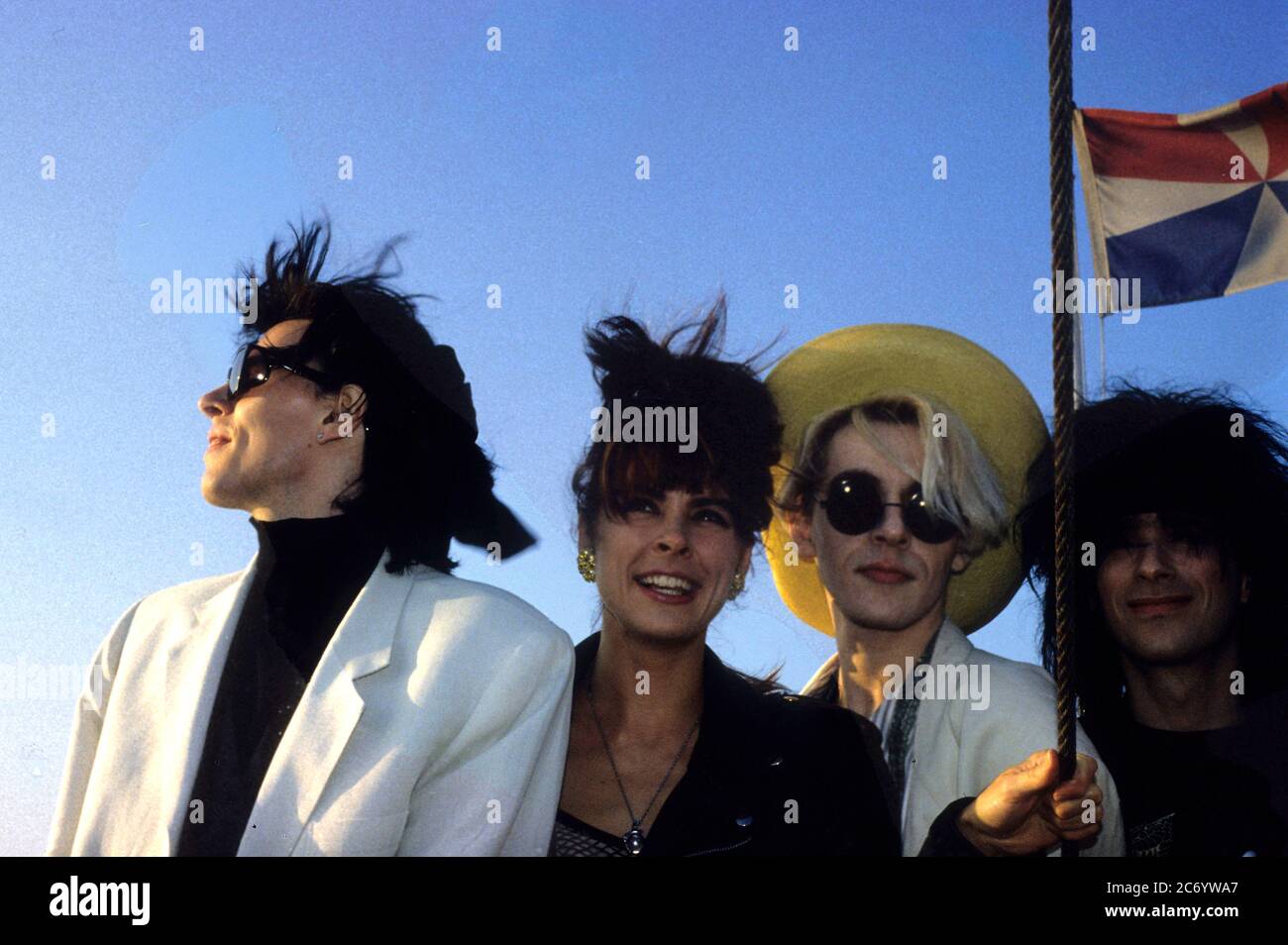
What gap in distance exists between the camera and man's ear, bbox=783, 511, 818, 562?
11.3 ft

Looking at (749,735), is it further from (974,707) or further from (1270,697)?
(1270,697)

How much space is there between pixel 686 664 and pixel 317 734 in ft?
2.64

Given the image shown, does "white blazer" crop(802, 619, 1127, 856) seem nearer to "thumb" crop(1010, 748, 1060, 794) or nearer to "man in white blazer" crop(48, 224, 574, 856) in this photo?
"thumb" crop(1010, 748, 1060, 794)

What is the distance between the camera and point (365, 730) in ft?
10.4

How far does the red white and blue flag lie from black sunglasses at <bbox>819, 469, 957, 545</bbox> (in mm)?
907

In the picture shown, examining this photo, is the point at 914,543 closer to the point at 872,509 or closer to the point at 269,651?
the point at 872,509

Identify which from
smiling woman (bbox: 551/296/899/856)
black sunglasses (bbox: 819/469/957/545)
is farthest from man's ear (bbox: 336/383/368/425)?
black sunglasses (bbox: 819/469/957/545)

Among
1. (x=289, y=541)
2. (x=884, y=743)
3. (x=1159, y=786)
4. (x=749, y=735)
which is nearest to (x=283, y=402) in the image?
(x=289, y=541)

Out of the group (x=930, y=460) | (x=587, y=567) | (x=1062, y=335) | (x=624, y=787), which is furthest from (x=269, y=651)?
(x=1062, y=335)

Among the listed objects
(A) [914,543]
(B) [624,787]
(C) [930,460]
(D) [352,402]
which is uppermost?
(D) [352,402]

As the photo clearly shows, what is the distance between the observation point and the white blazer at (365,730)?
311 centimetres

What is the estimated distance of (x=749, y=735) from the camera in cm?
336

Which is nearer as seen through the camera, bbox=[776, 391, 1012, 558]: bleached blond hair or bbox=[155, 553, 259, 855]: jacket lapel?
bbox=[155, 553, 259, 855]: jacket lapel

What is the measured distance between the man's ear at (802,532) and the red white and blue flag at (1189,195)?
1.09 metres
